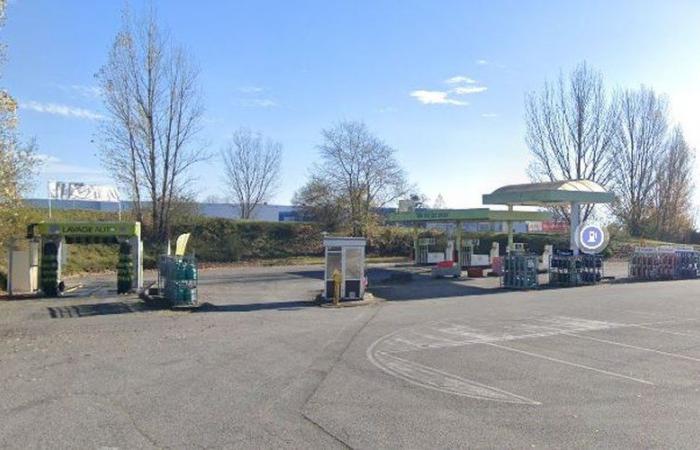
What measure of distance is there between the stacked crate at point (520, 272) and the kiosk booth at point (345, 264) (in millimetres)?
7914

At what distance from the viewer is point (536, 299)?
21.5 metres

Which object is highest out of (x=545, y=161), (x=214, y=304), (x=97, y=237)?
(x=545, y=161)

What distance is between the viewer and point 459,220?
3594cm

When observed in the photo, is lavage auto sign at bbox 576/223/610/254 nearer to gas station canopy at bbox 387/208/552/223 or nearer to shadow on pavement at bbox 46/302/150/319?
gas station canopy at bbox 387/208/552/223

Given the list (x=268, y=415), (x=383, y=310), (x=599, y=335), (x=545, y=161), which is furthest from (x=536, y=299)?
(x=545, y=161)

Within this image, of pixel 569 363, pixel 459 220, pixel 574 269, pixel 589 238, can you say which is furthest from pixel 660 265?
pixel 569 363

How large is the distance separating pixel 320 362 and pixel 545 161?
48864 millimetres

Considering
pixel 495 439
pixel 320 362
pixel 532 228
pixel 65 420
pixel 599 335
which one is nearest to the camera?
pixel 495 439

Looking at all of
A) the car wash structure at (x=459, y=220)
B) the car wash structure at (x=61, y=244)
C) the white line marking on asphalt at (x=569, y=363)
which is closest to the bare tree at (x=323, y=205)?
the car wash structure at (x=459, y=220)

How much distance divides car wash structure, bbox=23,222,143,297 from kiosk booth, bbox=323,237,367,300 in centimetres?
734

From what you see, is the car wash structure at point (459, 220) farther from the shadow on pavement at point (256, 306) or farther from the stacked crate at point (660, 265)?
the shadow on pavement at point (256, 306)

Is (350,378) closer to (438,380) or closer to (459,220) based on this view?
(438,380)

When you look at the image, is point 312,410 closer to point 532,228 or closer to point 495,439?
point 495,439

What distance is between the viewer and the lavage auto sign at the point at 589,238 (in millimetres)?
28000
